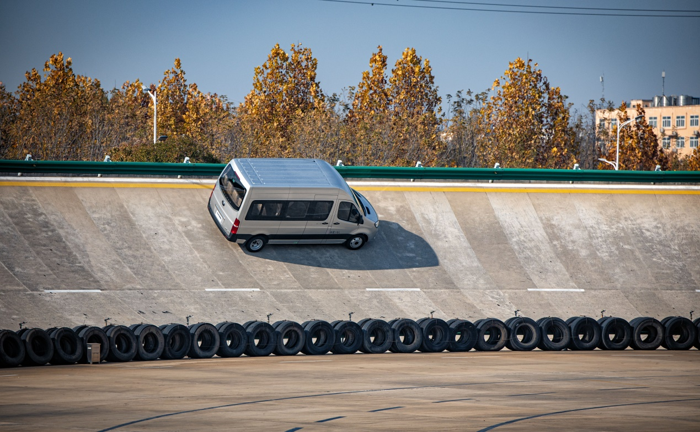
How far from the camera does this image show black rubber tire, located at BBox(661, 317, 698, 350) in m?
20.4

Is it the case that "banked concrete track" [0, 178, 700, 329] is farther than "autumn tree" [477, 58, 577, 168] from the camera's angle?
No

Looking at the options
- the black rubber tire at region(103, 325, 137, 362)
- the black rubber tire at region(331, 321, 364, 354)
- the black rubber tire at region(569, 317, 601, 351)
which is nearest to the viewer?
the black rubber tire at region(103, 325, 137, 362)

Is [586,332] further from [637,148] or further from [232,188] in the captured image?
[637,148]

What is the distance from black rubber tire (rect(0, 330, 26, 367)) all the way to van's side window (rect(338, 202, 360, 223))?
10.5 metres

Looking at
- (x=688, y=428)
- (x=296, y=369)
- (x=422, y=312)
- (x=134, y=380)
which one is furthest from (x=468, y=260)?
(x=688, y=428)

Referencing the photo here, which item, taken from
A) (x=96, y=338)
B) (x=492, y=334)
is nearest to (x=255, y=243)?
(x=96, y=338)

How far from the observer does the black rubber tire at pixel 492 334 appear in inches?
775

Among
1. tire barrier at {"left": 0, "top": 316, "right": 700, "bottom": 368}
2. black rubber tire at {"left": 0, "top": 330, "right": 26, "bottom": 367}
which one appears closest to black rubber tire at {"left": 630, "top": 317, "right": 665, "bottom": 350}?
tire barrier at {"left": 0, "top": 316, "right": 700, "bottom": 368}

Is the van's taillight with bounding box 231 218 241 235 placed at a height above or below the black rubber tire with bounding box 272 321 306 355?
above

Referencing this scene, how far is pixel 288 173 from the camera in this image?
2392cm

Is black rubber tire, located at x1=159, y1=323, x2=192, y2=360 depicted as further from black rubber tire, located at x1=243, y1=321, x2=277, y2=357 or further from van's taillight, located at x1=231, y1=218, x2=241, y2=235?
van's taillight, located at x1=231, y1=218, x2=241, y2=235

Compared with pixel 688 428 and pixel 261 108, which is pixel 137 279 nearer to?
pixel 688 428

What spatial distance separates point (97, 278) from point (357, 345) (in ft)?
26.2

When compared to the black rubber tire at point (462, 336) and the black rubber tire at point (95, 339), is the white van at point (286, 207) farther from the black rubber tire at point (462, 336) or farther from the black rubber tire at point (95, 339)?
the black rubber tire at point (95, 339)
